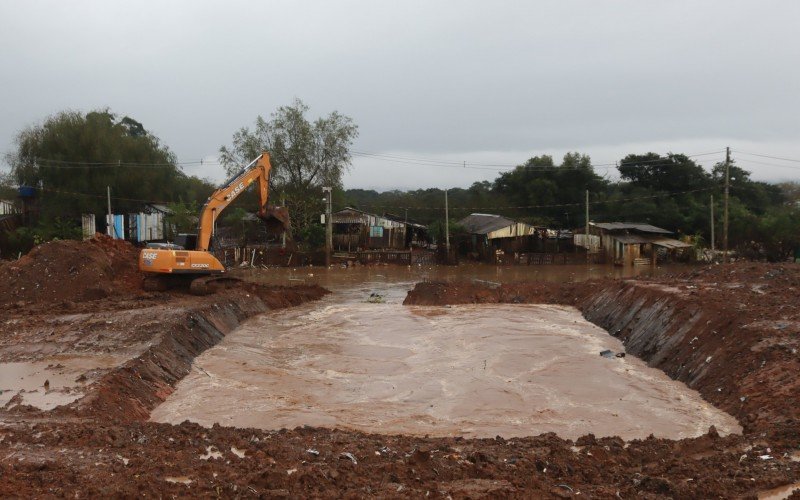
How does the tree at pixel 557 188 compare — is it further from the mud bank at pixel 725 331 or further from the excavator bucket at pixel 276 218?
the excavator bucket at pixel 276 218

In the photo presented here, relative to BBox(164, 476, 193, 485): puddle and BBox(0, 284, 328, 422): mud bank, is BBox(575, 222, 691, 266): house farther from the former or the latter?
BBox(164, 476, 193, 485): puddle

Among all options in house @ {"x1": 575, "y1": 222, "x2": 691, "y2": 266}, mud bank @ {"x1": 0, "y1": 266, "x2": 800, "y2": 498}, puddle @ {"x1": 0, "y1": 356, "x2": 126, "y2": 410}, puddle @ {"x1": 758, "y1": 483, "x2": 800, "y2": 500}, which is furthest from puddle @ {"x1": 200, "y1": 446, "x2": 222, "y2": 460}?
house @ {"x1": 575, "y1": 222, "x2": 691, "y2": 266}

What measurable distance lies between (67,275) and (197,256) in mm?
4024

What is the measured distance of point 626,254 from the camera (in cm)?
3906

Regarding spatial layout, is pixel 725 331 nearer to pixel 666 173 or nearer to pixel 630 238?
pixel 630 238

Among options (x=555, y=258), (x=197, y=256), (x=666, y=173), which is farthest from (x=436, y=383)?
(x=666, y=173)

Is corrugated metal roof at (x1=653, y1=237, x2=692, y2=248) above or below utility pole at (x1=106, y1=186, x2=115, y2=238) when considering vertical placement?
below

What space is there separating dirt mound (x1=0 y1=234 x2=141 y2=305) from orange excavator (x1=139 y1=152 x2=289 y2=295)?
1.34 meters

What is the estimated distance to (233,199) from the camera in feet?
68.5

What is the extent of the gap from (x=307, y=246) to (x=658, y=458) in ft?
120

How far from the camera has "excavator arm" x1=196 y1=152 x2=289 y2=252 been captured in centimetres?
1984

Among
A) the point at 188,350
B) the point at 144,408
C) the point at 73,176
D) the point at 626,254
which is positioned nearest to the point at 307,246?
the point at 73,176

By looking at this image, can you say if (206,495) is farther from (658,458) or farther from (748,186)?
(748,186)

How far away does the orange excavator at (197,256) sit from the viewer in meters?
18.6
